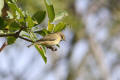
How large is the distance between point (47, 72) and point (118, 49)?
189cm

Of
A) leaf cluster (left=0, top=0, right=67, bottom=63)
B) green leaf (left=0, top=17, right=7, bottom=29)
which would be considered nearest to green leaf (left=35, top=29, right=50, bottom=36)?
leaf cluster (left=0, top=0, right=67, bottom=63)

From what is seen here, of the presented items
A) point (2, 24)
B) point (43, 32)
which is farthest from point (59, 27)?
point (2, 24)

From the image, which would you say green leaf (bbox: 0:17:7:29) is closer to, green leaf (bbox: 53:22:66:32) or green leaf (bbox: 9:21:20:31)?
green leaf (bbox: 9:21:20:31)

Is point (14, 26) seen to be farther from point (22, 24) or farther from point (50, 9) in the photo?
point (50, 9)

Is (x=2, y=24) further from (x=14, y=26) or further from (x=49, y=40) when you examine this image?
(x=49, y=40)

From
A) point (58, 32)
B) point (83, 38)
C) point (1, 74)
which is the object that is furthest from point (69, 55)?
point (58, 32)

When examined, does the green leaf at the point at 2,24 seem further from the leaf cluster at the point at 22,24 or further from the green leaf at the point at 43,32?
the green leaf at the point at 43,32

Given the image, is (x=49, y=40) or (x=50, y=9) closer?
(x=49, y=40)

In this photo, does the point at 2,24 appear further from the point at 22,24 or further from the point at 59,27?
the point at 59,27

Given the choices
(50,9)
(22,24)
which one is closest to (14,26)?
(22,24)

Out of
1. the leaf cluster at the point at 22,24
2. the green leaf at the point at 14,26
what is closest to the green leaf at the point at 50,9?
the leaf cluster at the point at 22,24

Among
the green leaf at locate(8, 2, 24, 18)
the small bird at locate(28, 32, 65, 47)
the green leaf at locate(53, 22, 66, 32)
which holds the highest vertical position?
the green leaf at locate(8, 2, 24, 18)

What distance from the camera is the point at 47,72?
24.8ft

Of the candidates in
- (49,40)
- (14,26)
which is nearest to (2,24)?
(14,26)
